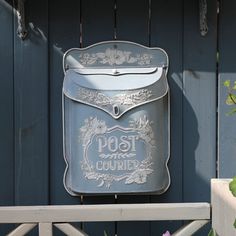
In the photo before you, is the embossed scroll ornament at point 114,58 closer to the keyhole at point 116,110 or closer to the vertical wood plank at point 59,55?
the vertical wood plank at point 59,55

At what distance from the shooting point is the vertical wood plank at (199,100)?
268 cm

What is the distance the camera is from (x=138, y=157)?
8.39 ft

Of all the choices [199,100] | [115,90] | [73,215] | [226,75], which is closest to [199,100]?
[199,100]

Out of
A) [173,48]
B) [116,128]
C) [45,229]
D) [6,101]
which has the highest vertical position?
[173,48]

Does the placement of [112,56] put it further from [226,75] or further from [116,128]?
[226,75]

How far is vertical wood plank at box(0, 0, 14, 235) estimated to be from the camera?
2672 mm

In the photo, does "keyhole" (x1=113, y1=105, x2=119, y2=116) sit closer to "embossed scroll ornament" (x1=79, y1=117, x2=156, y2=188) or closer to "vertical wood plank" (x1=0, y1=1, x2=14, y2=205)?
"embossed scroll ornament" (x1=79, y1=117, x2=156, y2=188)

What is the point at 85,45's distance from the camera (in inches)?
105

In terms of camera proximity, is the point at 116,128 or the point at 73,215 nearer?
the point at 73,215

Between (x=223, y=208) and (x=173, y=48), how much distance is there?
1.00m

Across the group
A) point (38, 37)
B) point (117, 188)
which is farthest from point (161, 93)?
point (38, 37)

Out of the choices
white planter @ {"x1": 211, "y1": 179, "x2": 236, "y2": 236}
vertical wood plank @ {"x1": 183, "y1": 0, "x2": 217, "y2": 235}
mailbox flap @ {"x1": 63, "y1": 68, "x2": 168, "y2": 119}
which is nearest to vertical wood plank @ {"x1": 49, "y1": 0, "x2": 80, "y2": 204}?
mailbox flap @ {"x1": 63, "y1": 68, "x2": 168, "y2": 119}

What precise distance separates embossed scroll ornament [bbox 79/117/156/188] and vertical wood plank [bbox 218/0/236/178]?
1.20 ft

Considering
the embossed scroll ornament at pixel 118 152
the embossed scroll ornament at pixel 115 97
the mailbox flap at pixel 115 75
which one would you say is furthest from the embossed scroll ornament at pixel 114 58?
the embossed scroll ornament at pixel 118 152
